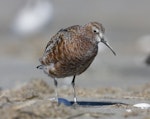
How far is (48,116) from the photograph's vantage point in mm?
8328

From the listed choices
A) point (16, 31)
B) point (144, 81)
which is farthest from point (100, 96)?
point (16, 31)

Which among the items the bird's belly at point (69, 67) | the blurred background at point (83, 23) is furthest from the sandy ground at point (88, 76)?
the bird's belly at point (69, 67)

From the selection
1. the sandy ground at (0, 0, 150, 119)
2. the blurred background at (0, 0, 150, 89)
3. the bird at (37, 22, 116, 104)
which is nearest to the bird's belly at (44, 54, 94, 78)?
the bird at (37, 22, 116, 104)

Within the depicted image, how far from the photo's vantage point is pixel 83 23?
98.1 ft

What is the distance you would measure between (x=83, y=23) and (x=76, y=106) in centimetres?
2023

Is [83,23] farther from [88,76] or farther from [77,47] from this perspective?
[77,47]

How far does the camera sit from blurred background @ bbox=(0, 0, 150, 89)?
51.0 feet

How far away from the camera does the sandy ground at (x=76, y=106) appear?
8.38 meters

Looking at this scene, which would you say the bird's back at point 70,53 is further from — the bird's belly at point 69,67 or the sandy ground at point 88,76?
the sandy ground at point 88,76

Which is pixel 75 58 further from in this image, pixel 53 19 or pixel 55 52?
pixel 53 19

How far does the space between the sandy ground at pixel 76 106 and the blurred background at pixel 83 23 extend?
1154 millimetres

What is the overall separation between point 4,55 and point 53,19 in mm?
11626

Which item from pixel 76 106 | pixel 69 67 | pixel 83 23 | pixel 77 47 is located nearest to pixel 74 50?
pixel 77 47

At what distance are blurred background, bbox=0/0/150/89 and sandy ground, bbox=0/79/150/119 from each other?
115 cm
